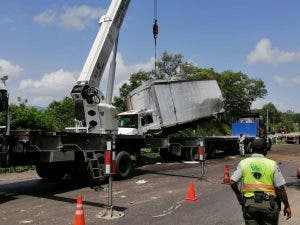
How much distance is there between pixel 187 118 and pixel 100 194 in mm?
12539

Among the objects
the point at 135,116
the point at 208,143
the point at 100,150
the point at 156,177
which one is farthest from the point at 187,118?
the point at 100,150

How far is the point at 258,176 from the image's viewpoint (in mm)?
5363

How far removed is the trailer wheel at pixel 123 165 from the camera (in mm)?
15370

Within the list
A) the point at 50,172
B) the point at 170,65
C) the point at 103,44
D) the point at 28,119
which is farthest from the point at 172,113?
the point at 170,65

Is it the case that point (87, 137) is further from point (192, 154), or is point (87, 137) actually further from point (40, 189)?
point (192, 154)

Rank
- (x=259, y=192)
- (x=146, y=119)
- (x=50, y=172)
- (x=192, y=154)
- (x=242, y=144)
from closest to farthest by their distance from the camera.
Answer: (x=259, y=192)
(x=50, y=172)
(x=146, y=119)
(x=192, y=154)
(x=242, y=144)

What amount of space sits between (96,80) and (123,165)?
9.60ft

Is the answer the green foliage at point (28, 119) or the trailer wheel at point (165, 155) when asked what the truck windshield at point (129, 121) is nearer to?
the trailer wheel at point (165, 155)

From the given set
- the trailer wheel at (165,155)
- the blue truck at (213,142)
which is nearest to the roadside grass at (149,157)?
the trailer wheel at (165,155)

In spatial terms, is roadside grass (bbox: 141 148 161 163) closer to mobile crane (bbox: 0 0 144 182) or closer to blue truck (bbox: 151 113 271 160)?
blue truck (bbox: 151 113 271 160)

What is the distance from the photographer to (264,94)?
80.1m

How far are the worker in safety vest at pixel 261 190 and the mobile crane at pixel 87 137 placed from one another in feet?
24.4

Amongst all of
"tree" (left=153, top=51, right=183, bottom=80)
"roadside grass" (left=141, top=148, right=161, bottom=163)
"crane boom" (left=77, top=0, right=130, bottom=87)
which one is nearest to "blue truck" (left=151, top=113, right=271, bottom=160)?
"roadside grass" (left=141, top=148, right=161, bottom=163)

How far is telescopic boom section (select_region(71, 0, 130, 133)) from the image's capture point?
14.8 m
